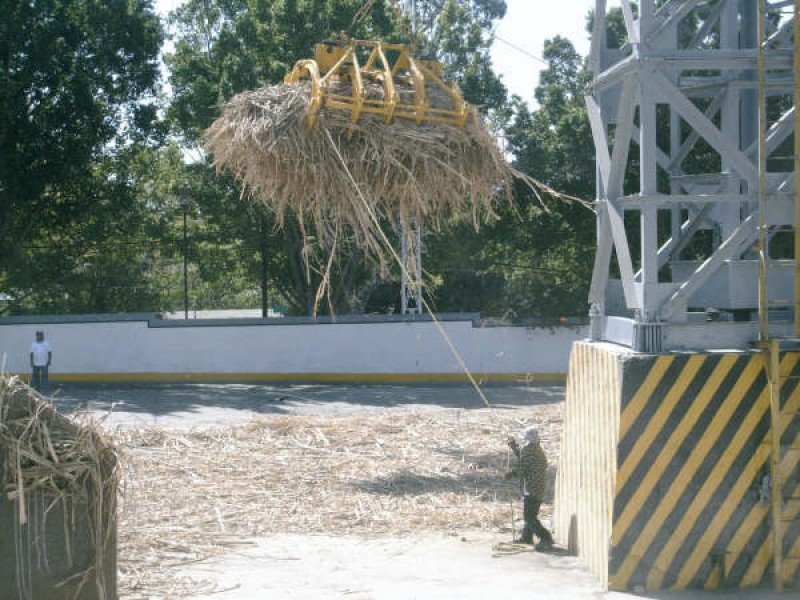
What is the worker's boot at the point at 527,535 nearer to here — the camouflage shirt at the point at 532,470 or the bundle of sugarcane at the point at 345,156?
the camouflage shirt at the point at 532,470

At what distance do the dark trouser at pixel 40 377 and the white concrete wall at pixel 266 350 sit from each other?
263 centimetres

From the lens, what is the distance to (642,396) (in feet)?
25.5

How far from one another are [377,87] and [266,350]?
16.5m

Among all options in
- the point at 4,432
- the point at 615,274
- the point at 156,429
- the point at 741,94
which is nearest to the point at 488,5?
the point at 615,274

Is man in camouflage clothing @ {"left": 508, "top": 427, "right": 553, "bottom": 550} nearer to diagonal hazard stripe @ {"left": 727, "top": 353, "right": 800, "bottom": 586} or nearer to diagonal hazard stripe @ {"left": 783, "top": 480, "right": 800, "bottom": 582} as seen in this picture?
diagonal hazard stripe @ {"left": 727, "top": 353, "right": 800, "bottom": 586}

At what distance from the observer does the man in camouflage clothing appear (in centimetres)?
934

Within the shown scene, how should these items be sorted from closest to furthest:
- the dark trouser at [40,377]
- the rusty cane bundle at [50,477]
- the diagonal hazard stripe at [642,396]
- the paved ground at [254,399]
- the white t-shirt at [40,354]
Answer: the rusty cane bundle at [50,477] < the diagonal hazard stripe at [642,396] < the paved ground at [254,399] < the white t-shirt at [40,354] < the dark trouser at [40,377]


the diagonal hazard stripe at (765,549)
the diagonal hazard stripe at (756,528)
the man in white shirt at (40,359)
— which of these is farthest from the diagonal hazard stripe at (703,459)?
the man in white shirt at (40,359)

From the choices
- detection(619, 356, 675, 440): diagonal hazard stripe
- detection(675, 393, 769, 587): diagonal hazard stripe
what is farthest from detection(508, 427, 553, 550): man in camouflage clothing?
detection(619, 356, 675, 440): diagonal hazard stripe

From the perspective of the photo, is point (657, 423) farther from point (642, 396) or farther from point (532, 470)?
point (532, 470)

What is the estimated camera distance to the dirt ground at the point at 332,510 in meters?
8.15

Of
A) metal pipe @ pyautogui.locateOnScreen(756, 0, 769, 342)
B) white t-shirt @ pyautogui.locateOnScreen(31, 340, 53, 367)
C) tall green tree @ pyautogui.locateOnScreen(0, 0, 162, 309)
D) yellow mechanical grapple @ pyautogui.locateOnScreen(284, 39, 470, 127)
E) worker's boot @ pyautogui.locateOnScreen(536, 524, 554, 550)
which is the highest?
tall green tree @ pyautogui.locateOnScreen(0, 0, 162, 309)

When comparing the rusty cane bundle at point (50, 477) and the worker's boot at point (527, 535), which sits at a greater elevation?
the rusty cane bundle at point (50, 477)

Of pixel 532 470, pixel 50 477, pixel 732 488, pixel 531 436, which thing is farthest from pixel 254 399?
pixel 50 477
